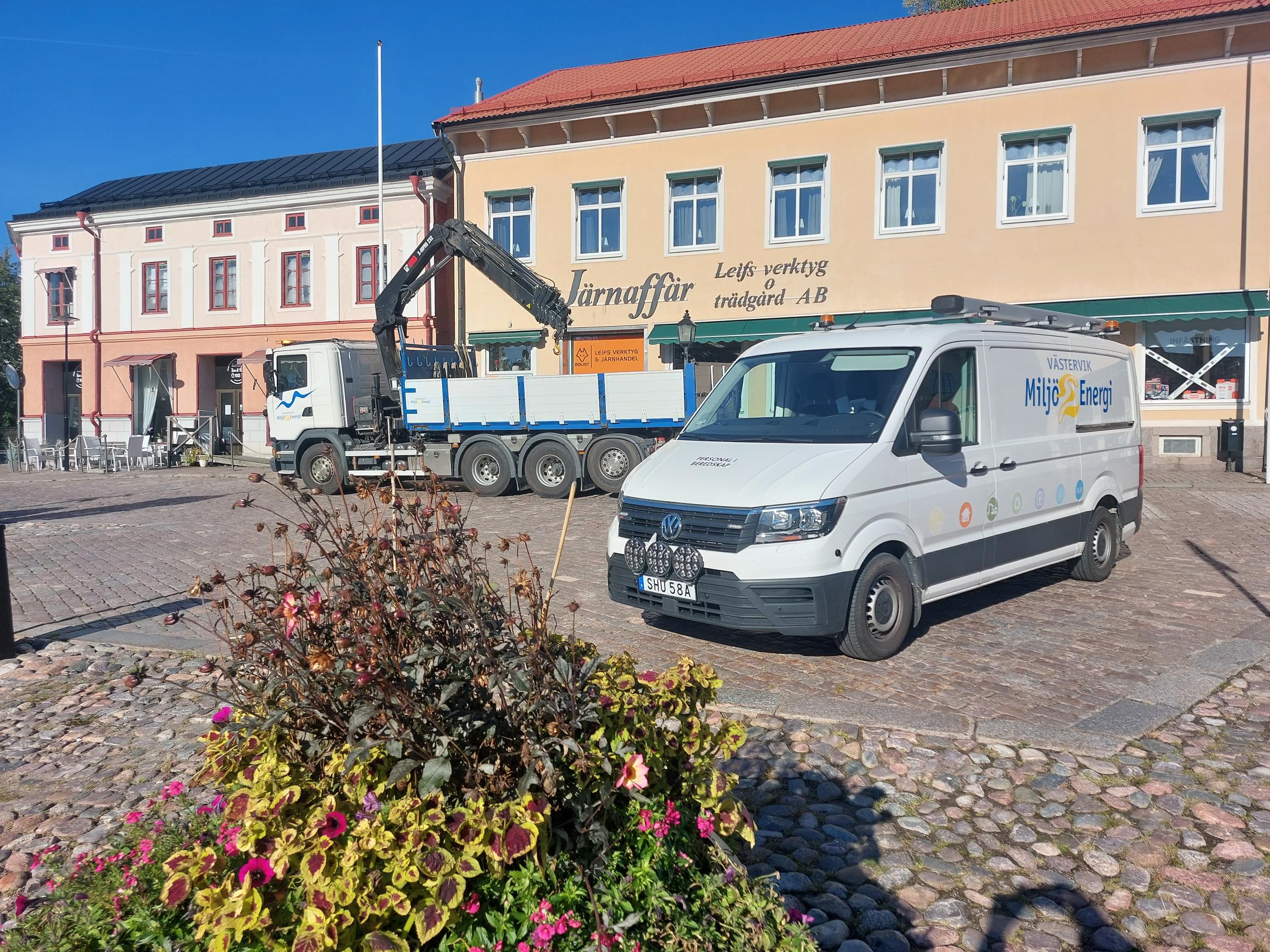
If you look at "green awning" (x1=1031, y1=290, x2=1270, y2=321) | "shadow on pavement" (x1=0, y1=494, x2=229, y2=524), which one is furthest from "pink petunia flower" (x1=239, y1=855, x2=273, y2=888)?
"green awning" (x1=1031, y1=290, x2=1270, y2=321)

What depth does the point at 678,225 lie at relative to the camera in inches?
896

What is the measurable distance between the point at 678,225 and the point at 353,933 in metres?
22.0

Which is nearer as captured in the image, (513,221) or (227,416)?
(513,221)

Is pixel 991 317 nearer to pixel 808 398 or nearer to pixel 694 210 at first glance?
pixel 808 398

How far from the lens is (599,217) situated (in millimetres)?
23406

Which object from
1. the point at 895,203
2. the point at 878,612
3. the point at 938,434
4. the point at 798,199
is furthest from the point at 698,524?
the point at 798,199

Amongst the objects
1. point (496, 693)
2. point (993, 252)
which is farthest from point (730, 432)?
point (993, 252)

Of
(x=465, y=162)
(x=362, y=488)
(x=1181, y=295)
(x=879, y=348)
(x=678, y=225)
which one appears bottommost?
(x=362, y=488)

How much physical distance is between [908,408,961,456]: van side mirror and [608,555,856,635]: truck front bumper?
105cm

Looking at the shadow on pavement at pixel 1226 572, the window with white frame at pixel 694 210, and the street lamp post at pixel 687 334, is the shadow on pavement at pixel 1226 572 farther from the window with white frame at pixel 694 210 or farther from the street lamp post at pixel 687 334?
the window with white frame at pixel 694 210

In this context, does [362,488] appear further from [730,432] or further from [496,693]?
[730,432]

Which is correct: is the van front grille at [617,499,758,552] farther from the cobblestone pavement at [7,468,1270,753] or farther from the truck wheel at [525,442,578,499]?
the truck wheel at [525,442,578,499]

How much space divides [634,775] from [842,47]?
2365 cm

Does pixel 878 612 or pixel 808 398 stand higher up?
pixel 808 398
